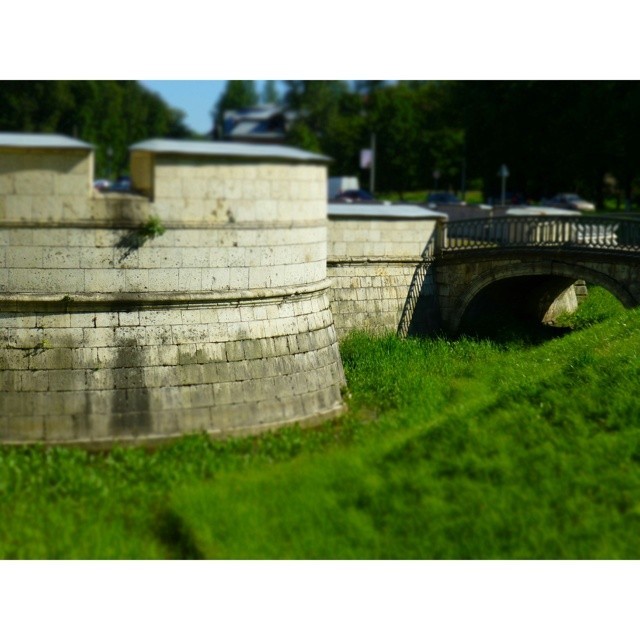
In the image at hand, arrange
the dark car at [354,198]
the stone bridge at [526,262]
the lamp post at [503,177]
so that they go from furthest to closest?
the lamp post at [503,177] < the dark car at [354,198] < the stone bridge at [526,262]

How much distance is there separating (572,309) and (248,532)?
1579 centimetres

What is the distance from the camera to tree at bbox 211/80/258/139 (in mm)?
13328

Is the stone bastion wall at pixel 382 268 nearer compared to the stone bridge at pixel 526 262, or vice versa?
the stone bridge at pixel 526 262

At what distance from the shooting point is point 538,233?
21328 mm

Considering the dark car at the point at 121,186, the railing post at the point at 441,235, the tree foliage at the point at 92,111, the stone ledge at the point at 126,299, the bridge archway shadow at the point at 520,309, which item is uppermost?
the tree foliage at the point at 92,111

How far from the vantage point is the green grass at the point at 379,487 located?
1112 centimetres

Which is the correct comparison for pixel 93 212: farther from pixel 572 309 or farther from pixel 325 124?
pixel 572 309

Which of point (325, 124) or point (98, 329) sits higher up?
point (325, 124)

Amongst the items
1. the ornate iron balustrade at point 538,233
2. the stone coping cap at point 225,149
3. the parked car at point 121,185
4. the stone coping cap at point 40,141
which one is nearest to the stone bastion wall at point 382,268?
the ornate iron balustrade at point 538,233

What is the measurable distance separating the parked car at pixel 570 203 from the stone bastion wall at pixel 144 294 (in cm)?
2089

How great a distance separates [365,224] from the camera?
20906mm

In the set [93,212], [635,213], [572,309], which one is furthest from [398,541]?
[635,213]

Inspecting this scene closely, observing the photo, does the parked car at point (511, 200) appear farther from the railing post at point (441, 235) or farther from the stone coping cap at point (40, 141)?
the stone coping cap at point (40, 141)

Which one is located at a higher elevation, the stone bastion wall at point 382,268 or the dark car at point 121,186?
the dark car at point 121,186
